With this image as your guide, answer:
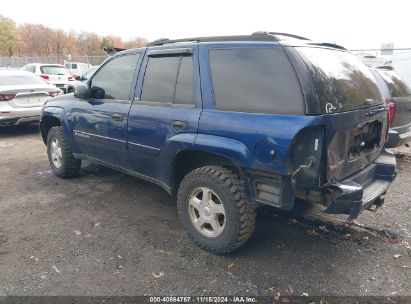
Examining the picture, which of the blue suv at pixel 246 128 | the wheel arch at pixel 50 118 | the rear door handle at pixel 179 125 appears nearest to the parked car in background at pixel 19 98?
the wheel arch at pixel 50 118

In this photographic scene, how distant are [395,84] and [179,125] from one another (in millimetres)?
4320

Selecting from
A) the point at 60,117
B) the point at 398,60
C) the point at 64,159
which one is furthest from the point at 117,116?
the point at 398,60

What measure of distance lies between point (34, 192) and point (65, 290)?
8.01 feet

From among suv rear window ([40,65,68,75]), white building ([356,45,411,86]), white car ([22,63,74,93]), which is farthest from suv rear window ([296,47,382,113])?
suv rear window ([40,65,68,75])

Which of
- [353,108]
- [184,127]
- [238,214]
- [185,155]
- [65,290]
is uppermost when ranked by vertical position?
[353,108]

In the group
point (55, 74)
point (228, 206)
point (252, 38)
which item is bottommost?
point (228, 206)

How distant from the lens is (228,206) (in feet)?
9.98

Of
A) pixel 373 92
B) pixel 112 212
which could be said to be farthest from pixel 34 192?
→ pixel 373 92

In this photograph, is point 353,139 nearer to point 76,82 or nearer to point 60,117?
point 76,82

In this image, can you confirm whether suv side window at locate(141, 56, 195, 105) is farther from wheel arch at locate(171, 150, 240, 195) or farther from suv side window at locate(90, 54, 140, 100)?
wheel arch at locate(171, 150, 240, 195)

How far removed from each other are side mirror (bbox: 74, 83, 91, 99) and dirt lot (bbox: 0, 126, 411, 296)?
129 cm

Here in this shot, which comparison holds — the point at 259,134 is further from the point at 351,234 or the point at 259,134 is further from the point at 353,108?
the point at 351,234

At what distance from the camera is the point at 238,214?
3012mm

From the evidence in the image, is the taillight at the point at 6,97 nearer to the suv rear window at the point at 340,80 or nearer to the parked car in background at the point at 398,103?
the suv rear window at the point at 340,80
